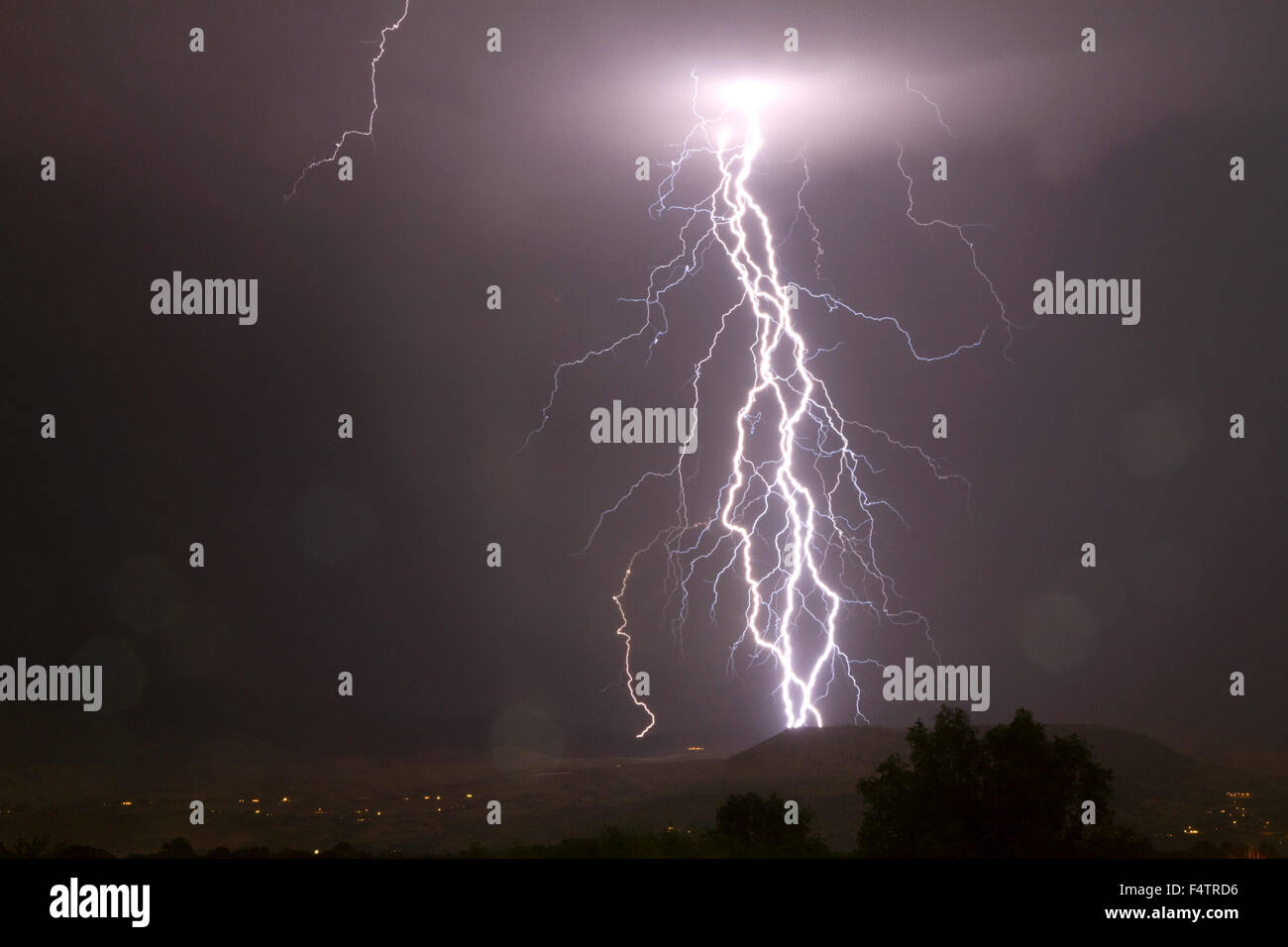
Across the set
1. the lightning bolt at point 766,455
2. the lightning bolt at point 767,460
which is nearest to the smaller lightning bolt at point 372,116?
the lightning bolt at point 766,455

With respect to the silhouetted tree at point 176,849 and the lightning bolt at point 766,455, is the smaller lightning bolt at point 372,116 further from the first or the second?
the silhouetted tree at point 176,849

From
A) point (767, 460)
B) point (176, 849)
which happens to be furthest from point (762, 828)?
point (176, 849)

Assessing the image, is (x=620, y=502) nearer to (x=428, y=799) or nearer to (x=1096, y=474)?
(x=428, y=799)

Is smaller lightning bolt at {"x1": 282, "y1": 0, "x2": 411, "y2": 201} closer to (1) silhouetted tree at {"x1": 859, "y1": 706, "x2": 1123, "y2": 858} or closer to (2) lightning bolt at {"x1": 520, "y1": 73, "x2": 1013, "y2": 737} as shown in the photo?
(2) lightning bolt at {"x1": 520, "y1": 73, "x2": 1013, "y2": 737}

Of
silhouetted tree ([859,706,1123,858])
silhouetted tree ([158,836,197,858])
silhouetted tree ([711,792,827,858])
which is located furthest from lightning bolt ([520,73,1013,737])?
silhouetted tree ([158,836,197,858])
